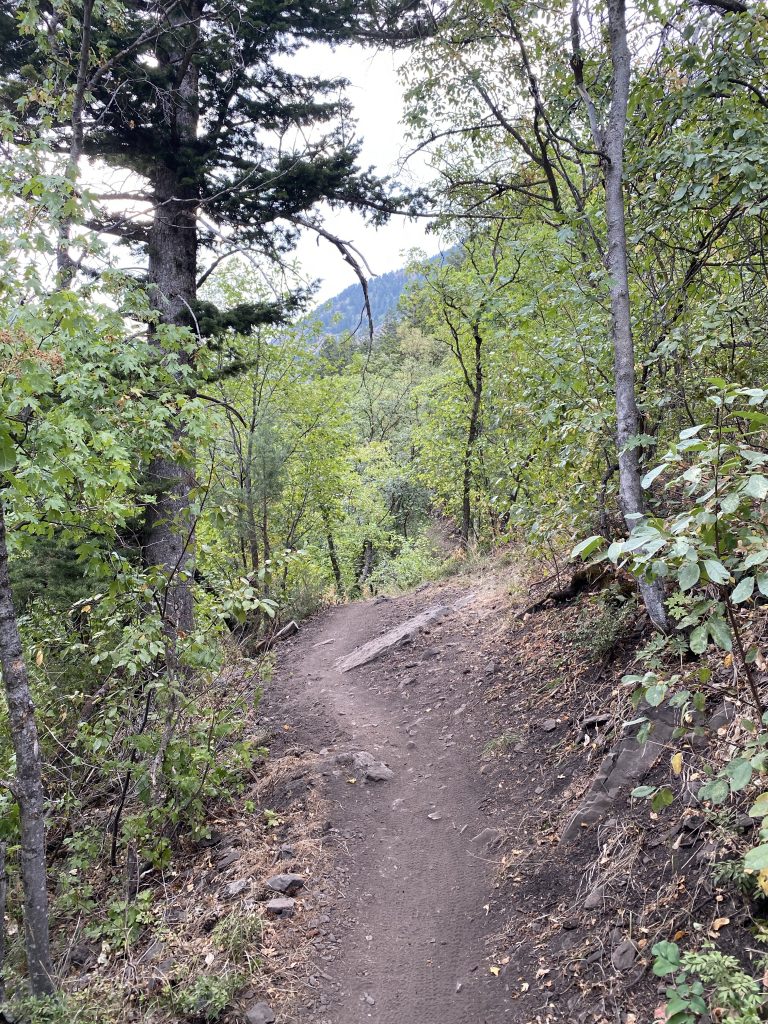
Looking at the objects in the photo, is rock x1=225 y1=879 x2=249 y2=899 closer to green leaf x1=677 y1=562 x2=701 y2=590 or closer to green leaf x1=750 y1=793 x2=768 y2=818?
green leaf x1=750 y1=793 x2=768 y2=818

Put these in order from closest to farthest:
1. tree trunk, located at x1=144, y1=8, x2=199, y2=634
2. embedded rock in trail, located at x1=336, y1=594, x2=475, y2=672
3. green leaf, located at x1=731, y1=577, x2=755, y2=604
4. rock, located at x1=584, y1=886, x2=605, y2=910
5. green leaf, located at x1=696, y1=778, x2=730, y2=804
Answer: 1. green leaf, located at x1=731, y1=577, x2=755, y2=604
2. green leaf, located at x1=696, y1=778, x2=730, y2=804
3. rock, located at x1=584, y1=886, x2=605, y2=910
4. tree trunk, located at x1=144, y1=8, x2=199, y2=634
5. embedded rock in trail, located at x1=336, y1=594, x2=475, y2=672

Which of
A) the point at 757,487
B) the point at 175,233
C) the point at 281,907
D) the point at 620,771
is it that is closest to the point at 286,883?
the point at 281,907

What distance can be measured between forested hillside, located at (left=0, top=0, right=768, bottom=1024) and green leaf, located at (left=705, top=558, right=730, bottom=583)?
2 cm

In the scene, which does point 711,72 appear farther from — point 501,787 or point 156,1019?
point 156,1019

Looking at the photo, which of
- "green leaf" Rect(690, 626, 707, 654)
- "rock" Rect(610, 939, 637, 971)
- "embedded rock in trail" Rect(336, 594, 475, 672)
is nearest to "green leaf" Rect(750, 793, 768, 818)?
"green leaf" Rect(690, 626, 707, 654)

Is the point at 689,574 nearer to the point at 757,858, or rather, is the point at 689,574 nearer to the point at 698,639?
the point at 698,639

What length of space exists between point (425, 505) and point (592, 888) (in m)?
26.0

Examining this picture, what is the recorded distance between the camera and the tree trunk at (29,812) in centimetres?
331

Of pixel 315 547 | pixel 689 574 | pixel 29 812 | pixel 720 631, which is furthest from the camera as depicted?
pixel 315 547

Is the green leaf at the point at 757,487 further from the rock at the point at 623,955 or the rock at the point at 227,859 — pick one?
the rock at the point at 227,859

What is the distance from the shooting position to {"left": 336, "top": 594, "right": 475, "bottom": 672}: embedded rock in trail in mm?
8852

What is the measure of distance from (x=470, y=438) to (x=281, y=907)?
12.5 m

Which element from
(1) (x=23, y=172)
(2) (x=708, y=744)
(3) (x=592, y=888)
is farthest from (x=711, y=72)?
(3) (x=592, y=888)

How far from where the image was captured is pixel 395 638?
9.05 meters
